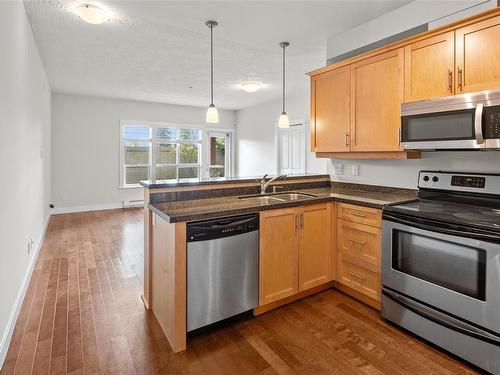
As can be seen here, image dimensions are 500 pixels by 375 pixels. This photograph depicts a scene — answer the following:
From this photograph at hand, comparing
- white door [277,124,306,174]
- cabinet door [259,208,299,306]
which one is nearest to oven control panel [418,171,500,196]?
cabinet door [259,208,299,306]

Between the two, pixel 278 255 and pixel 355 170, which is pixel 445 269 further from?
pixel 355 170

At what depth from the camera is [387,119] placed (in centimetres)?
261

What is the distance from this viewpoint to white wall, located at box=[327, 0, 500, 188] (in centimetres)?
227

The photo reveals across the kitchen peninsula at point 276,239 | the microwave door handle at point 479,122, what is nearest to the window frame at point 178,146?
the kitchen peninsula at point 276,239

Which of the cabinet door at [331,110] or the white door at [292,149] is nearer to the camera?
the cabinet door at [331,110]

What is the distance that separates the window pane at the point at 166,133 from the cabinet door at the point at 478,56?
687cm

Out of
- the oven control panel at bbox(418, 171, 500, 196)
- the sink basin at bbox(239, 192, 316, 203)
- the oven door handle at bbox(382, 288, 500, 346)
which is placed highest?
the oven control panel at bbox(418, 171, 500, 196)

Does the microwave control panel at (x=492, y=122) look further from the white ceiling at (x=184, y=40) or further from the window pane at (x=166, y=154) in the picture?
the window pane at (x=166, y=154)

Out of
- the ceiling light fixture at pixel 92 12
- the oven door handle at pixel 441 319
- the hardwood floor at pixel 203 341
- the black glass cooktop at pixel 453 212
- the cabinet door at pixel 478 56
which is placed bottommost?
the hardwood floor at pixel 203 341

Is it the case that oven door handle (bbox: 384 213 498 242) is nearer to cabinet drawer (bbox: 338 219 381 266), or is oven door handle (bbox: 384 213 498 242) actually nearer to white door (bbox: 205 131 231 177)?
cabinet drawer (bbox: 338 219 381 266)

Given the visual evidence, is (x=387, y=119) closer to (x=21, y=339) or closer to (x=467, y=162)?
(x=467, y=162)

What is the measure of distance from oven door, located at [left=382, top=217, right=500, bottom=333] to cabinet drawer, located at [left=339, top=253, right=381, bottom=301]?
183 millimetres

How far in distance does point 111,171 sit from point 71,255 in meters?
3.72

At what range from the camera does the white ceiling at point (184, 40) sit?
2.74 meters
